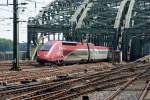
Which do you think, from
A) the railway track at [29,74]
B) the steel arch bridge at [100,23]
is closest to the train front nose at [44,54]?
the railway track at [29,74]

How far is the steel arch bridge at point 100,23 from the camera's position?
90.1 meters

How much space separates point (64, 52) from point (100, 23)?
48.1 meters

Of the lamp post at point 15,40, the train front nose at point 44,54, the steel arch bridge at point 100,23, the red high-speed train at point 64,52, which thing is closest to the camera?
the lamp post at point 15,40

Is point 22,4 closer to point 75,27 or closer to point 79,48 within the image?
point 79,48

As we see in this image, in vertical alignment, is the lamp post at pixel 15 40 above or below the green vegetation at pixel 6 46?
above

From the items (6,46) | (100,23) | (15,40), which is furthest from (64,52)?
(6,46)

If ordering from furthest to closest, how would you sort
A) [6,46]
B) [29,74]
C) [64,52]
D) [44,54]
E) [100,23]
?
[6,46], [100,23], [64,52], [44,54], [29,74]

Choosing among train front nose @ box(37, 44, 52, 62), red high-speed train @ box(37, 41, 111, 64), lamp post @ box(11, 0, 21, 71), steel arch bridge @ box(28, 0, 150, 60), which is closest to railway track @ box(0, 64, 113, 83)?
lamp post @ box(11, 0, 21, 71)

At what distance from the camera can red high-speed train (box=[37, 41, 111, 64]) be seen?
51906mm

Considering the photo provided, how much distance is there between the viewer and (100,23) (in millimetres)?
100562

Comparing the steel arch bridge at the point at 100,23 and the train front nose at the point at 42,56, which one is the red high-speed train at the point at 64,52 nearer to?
the train front nose at the point at 42,56

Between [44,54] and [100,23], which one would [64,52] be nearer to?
[44,54]

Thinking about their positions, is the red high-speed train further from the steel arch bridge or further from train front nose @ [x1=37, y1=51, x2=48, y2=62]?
the steel arch bridge

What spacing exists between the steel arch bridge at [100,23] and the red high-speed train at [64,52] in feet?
77.2
